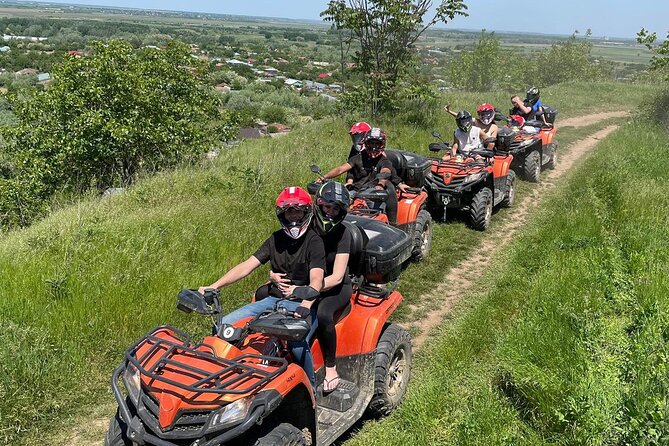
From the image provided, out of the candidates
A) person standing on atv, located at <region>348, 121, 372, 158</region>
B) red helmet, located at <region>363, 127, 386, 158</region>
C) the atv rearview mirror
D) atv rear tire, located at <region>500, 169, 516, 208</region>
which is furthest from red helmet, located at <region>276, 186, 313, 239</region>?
atv rear tire, located at <region>500, 169, 516, 208</region>

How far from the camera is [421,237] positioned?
8234mm

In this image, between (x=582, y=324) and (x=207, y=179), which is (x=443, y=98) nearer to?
(x=207, y=179)

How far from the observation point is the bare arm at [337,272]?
4.27 metres

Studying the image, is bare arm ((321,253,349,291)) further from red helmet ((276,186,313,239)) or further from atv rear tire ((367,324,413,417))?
atv rear tire ((367,324,413,417))

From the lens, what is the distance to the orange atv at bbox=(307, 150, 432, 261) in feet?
24.5

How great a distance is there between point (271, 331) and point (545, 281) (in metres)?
4.31

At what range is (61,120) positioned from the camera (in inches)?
578

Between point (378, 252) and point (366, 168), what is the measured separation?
3.37 metres

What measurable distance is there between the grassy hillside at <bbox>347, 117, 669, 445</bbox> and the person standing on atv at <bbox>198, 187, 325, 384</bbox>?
1.25m

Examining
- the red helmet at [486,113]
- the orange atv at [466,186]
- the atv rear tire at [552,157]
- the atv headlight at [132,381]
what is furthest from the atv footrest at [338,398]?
the atv rear tire at [552,157]

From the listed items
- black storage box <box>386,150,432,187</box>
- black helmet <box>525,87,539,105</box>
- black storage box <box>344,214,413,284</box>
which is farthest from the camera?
black helmet <box>525,87,539,105</box>

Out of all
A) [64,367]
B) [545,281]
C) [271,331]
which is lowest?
[64,367]

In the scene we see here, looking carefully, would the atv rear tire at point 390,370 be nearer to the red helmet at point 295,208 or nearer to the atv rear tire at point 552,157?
the red helmet at point 295,208

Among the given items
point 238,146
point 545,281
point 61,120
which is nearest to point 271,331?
point 545,281
